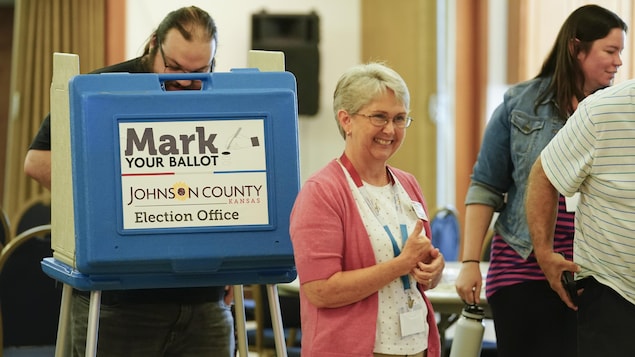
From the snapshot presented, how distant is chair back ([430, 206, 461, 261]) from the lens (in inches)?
206

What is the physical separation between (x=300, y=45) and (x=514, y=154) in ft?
14.8

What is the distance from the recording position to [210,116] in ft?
6.63

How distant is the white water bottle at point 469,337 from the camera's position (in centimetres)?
272

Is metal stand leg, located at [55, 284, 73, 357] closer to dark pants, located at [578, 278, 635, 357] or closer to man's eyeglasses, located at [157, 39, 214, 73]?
man's eyeglasses, located at [157, 39, 214, 73]

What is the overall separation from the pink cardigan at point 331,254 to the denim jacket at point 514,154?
2.33 feet

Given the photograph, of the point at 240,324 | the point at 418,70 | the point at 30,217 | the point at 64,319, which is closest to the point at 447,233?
the point at 418,70

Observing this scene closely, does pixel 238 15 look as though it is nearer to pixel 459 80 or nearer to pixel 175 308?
pixel 459 80

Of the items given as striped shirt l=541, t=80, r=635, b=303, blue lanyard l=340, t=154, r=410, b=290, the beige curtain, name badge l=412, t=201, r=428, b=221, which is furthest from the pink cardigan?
the beige curtain

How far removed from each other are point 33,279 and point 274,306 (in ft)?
5.09

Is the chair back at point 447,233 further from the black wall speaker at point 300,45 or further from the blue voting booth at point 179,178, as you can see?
the blue voting booth at point 179,178

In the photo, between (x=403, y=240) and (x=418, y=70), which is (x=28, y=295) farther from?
(x=418, y=70)

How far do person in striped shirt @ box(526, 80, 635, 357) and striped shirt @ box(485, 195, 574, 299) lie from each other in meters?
0.32

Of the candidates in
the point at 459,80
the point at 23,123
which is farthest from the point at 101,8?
the point at 459,80

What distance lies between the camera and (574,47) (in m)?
2.59
